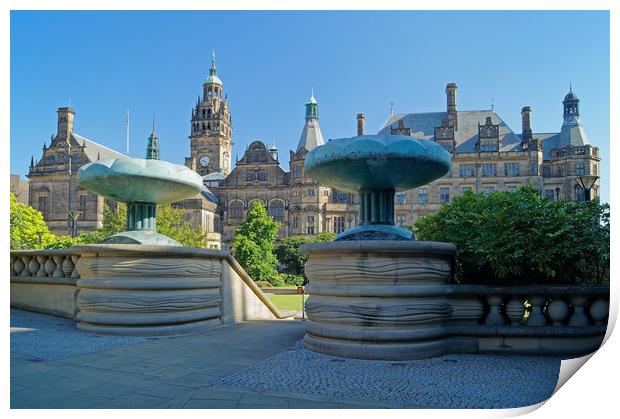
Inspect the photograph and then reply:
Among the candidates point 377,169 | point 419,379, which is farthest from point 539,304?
point 377,169

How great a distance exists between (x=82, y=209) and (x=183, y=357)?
5945 cm

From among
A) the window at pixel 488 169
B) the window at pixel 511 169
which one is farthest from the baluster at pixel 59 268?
the window at pixel 511 169

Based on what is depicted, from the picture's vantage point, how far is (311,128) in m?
59.5

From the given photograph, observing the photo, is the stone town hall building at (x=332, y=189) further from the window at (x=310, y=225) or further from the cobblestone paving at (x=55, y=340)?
the cobblestone paving at (x=55, y=340)

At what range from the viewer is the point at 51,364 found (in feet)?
19.3

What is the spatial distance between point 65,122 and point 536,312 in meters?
64.2

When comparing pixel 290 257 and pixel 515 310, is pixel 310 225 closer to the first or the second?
pixel 290 257

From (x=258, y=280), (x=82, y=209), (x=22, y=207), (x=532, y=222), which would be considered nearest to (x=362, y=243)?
(x=532, y=222)

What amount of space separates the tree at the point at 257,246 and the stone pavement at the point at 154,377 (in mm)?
29122

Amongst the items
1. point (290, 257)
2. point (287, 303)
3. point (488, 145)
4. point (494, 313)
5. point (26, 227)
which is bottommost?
point (287, 303)

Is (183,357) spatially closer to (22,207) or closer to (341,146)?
(341,146)

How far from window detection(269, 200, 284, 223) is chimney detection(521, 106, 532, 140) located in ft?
90.4

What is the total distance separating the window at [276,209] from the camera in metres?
57.8

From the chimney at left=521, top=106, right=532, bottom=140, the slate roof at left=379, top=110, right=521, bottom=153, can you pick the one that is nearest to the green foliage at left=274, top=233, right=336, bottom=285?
the slate roof at left=379, top=110, right=521, bottom=153
